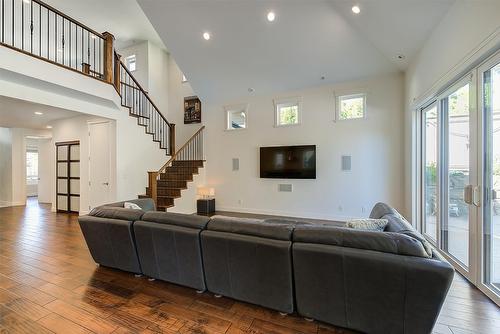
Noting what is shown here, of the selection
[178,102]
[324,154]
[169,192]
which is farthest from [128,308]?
[178,102]

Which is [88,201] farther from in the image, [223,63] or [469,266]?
[469,266]

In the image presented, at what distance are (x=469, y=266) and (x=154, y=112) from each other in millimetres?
7965

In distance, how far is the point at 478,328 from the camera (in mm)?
2041

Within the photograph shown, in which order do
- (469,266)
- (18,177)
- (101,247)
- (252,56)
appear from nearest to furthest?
(469,266), (101,247), (252,56), (18,177)

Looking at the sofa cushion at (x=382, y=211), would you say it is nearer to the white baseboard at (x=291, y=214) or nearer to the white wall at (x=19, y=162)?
the white baseboard at (x=291, y=214)

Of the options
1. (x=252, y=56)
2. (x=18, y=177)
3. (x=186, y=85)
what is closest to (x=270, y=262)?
(x=252, y=56)

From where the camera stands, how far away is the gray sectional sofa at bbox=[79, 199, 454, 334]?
170 centimetres

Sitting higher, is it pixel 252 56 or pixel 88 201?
pixel 252 56

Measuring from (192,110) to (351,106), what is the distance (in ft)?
17.0

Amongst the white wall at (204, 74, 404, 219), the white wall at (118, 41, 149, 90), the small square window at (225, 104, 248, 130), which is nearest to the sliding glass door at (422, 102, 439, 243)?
the white wall at (204, 74, 404, 219)

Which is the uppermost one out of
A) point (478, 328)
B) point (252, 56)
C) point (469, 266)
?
point (252, 56)

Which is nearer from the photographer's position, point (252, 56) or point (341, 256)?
point (341, 256)

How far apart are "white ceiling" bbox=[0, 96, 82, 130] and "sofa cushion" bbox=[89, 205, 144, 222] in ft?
10.3

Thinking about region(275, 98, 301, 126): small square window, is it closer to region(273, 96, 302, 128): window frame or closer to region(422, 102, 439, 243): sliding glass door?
region(273, 96, 302, 128): window frame
